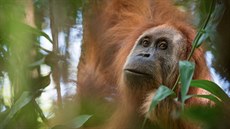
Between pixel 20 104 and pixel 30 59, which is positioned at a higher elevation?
pixel 30 59

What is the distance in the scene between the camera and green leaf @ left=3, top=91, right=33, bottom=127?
6.02ft

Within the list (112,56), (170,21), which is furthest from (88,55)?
(170,21)

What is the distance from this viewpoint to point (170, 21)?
3457 millimetres

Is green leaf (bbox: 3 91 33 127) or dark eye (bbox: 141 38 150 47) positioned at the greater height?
dark eye (bbox: 141 38 150 47)

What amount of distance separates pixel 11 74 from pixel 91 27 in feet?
5.38

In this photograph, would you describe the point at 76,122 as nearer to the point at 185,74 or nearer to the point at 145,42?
the point at 185,74

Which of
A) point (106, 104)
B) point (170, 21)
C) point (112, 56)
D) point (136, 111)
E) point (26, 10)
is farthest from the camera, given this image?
point (112, 56)

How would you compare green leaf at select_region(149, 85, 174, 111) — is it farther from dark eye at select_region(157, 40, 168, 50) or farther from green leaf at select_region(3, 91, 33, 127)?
dark eye at select_region(157, 40, 168, 50)

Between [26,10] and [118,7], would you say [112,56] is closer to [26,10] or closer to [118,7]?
[118,7]

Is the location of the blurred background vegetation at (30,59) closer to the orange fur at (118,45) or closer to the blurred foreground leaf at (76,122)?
the blurred foreground leaf at (76,122)

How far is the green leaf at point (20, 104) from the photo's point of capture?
1836 mm

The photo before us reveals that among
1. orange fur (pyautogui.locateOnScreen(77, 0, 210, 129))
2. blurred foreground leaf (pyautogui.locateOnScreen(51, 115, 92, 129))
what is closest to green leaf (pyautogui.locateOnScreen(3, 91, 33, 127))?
blurred foreground leaf (pyautogui.locateOnScreen(51, 115, 92, 129))

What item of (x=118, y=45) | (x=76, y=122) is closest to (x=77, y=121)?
(x=76, y=122)

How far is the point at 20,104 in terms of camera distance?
6.09ft
